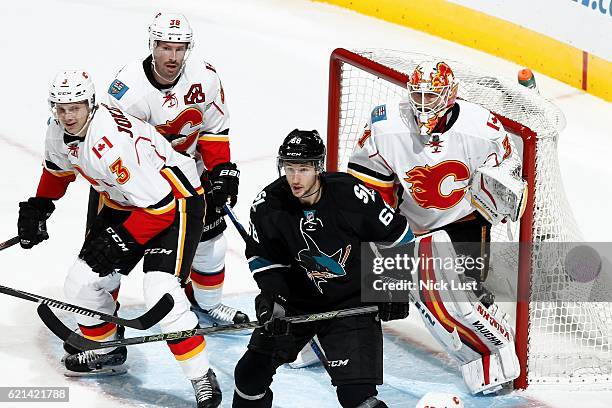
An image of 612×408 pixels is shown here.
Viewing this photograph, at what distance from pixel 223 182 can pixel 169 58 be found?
1.62 ft

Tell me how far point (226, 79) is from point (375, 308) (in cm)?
343

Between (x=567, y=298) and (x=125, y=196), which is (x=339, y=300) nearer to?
(x=125, y=196)

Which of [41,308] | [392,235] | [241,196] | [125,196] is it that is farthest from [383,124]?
[241,196]

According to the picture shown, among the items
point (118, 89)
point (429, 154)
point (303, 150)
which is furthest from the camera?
point (118, 89)

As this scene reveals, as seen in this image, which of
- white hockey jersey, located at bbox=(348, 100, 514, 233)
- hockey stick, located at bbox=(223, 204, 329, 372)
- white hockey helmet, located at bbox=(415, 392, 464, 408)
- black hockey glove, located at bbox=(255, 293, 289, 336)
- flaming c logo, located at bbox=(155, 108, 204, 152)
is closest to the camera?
white hockey helmet, located at bbox=(415, 392, 464, 408)

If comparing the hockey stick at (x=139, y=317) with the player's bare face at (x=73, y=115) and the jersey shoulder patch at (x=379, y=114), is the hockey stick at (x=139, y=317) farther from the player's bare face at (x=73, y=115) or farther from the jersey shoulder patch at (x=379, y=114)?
the jersey shoulder patch at (x=379, y=114)

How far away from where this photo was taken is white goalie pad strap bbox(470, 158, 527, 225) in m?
4.27

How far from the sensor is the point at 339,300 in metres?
4.10

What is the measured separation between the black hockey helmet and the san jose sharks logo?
20cm

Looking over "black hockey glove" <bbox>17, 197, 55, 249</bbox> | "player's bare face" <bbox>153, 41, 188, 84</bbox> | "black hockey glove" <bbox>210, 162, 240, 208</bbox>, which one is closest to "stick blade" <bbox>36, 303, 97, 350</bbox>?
"black hockey glove" <bbox>17, 197, 55, 249</bbox>

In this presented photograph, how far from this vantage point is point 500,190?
4340 millimetres

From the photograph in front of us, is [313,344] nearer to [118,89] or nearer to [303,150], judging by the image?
[303,150]

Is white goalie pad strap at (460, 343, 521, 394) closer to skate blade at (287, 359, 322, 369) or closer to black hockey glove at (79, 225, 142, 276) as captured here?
skate blade at (287, 359, 322, 369)

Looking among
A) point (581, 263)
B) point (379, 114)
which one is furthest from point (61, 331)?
point (581, 263)
